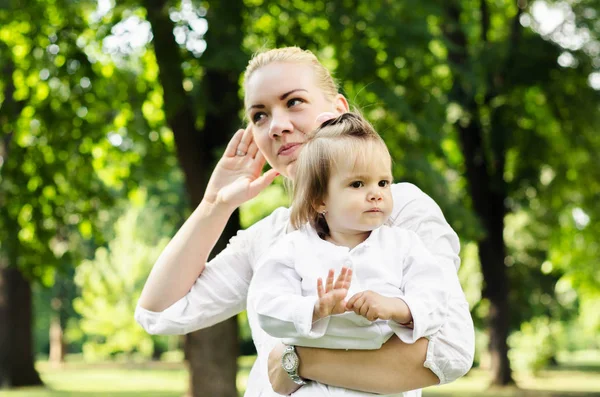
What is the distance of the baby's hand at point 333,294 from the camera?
2188 millimetres

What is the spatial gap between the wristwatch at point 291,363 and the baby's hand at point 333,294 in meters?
0.26

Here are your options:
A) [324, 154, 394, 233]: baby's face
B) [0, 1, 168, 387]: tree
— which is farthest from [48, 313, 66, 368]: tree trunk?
[324, 154, 394, 233]: baby's face

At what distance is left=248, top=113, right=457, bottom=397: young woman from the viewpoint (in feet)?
7.45

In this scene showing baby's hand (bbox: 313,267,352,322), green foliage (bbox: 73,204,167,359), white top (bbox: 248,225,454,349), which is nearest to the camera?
baby's hand (bbox: 313,267,352,322)

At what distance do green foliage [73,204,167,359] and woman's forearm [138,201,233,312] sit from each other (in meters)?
34.7

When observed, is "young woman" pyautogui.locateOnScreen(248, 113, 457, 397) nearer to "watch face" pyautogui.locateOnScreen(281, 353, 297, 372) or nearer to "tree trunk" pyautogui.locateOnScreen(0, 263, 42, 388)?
"watch face" pyautogui.locateOnScreen(281, 353, 297, 372)

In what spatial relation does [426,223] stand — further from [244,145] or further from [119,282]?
[119,282]

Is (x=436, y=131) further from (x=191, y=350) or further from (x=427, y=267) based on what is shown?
(x=427, y=267)

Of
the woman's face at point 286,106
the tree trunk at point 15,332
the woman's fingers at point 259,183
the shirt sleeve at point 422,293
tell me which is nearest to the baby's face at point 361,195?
the shirt sleeve at point 422,293

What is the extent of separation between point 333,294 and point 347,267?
82 mm

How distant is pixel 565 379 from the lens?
27.3m

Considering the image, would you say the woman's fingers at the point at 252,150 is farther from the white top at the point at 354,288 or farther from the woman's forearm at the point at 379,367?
the woman's forearm at the point at 379,367

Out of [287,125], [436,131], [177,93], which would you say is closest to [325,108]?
[287,125]

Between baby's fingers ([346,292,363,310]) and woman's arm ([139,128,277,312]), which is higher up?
woman's arm ([139,128,277,312])
